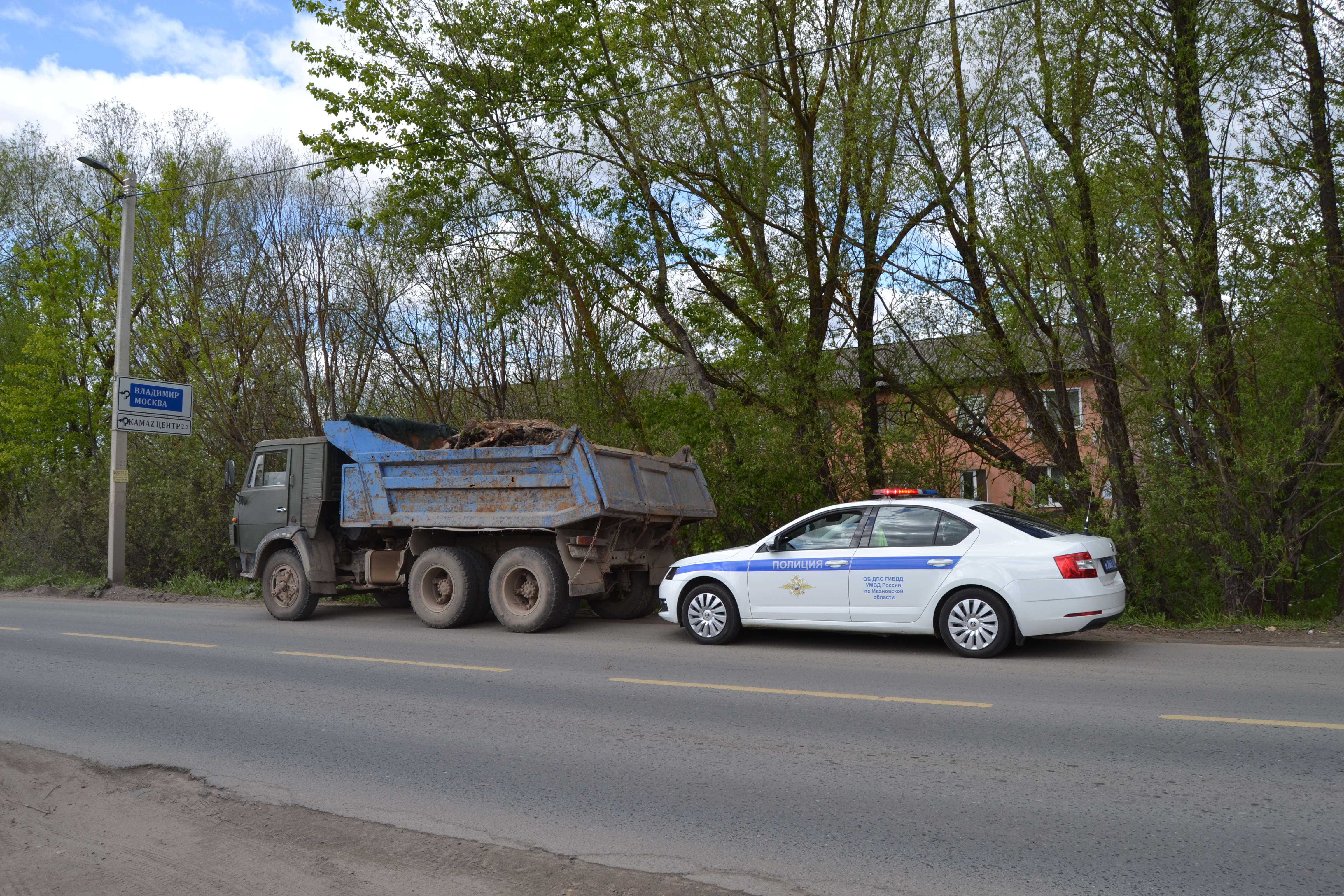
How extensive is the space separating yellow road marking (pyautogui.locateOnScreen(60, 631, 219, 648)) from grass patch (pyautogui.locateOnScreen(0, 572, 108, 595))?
8.13 metres

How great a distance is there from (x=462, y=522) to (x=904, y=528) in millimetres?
5624

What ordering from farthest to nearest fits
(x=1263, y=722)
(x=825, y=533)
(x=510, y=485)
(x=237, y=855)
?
(x=510, y=485), (x=825, y=533), (x=1263, y=722), (x=237, y=855)

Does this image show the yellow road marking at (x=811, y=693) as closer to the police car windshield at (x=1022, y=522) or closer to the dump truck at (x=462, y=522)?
the police car windshield at (x=1022, y=522)

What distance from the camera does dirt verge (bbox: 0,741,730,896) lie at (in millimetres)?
4031

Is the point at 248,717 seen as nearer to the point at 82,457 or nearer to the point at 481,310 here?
the point at 481,310

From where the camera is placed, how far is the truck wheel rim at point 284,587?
1391 cm

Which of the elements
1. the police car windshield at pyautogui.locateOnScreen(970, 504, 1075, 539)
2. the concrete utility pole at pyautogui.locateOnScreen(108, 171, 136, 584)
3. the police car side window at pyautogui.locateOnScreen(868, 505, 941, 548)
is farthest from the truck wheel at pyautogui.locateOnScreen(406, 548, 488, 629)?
the concrete utility pole at pyautogui.locateOnScreen(108, 171, 136, 584)

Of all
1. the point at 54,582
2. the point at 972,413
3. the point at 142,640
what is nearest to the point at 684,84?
the point at 972,413

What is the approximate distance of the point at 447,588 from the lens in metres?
12.6

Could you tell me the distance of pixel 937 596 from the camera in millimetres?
9180

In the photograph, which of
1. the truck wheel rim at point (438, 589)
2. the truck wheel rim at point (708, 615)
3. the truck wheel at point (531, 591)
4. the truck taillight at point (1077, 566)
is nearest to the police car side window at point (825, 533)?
the truck wheel rim at point (708, 615)

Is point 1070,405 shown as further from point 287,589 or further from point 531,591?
point 287,589

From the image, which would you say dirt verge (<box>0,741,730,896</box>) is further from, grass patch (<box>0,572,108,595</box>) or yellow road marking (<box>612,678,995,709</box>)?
grass patch (<box>0,572,108,595</box>)

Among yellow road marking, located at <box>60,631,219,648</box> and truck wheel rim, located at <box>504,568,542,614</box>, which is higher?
truck wheel rim, located at <box>504,568,542,614</box>
